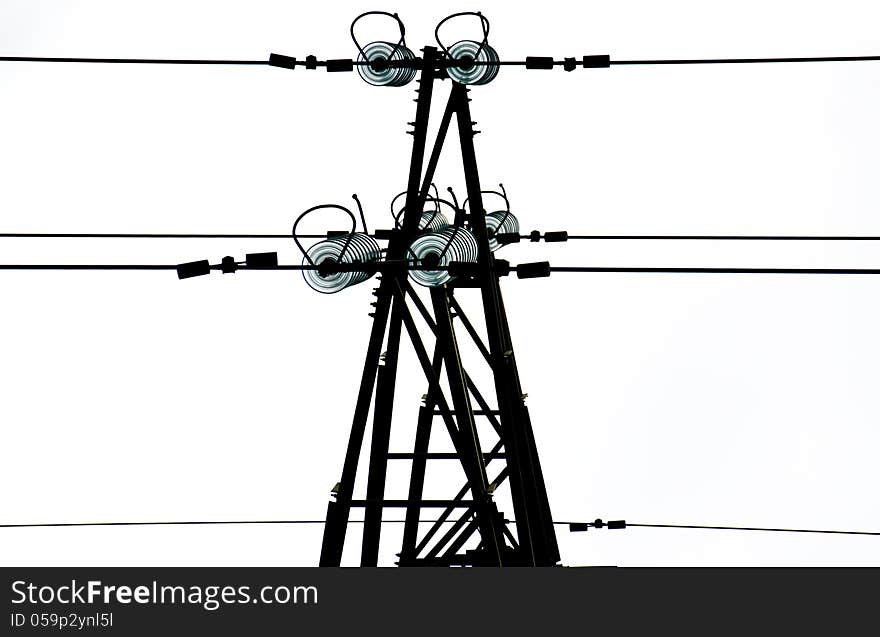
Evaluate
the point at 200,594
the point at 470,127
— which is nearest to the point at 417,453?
the point at 470,127

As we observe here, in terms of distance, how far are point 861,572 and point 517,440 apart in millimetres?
6860

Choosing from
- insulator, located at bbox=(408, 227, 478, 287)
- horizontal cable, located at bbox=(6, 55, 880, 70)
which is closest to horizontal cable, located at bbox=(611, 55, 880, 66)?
horizontal cable, located at bbox=(6, 55, 880, 70)

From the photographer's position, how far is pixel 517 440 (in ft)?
62.4

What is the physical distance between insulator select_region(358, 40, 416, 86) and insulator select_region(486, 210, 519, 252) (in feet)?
9.39

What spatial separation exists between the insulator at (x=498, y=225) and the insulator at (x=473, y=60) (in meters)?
2.65

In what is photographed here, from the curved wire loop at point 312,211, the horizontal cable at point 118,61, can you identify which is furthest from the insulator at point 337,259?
the horizontal cable at point 118,61

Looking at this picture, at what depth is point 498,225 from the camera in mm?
21141

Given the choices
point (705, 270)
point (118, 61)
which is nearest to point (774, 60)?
point (705, 270)

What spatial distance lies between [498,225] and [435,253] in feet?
13.1

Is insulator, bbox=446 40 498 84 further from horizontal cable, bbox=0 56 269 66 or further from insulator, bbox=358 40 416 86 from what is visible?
horizontal cable, bbox=0 56 269 66

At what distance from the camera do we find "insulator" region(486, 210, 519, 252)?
21016mm

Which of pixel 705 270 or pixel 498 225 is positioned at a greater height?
pixel 498 225

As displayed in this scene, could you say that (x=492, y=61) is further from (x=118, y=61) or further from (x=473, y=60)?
(x=118, y=61)

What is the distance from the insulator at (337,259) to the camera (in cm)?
1716
